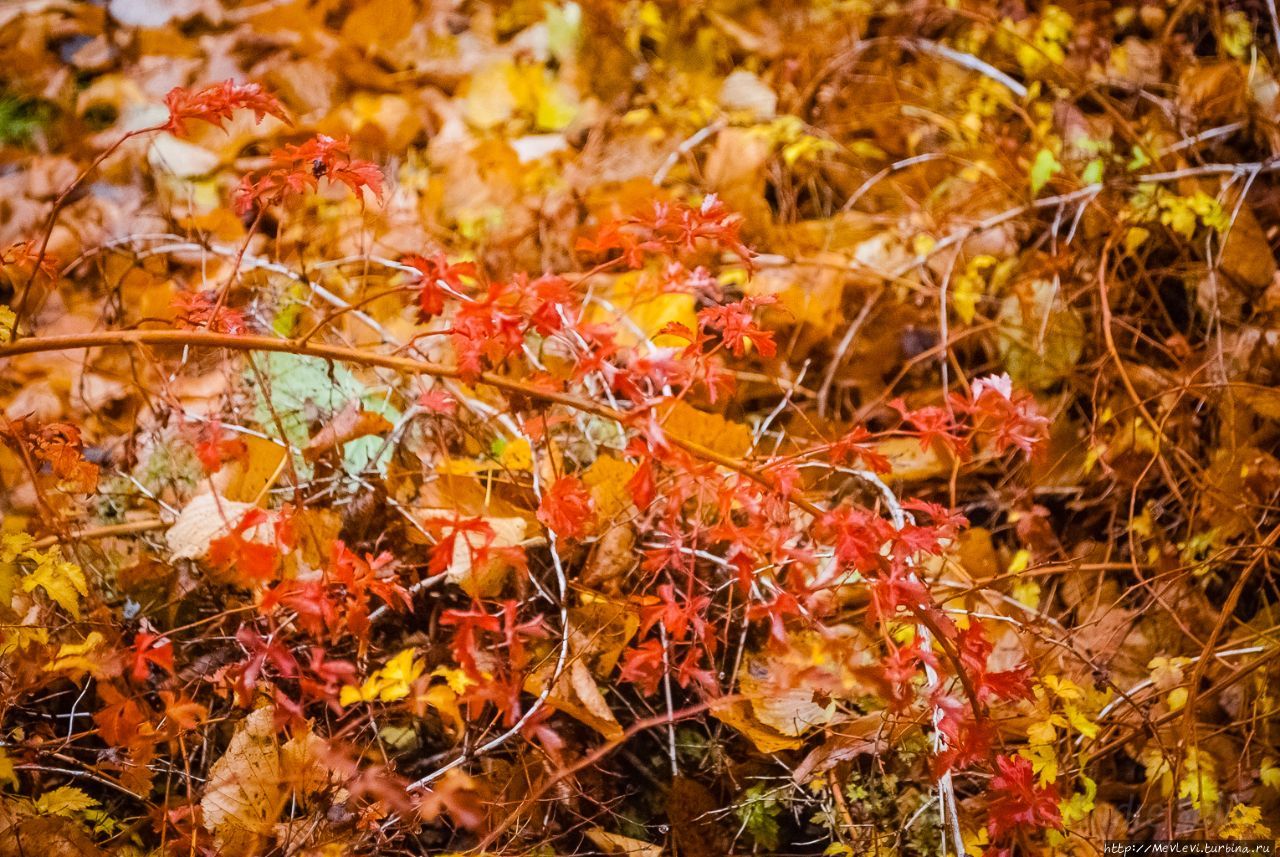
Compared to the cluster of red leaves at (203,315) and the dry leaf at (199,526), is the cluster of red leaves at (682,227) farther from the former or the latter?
the dry leaf at (199,526)

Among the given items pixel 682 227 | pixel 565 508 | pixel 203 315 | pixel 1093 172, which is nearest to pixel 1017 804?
pixel 565 508

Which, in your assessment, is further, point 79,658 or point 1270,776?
point 1270,776

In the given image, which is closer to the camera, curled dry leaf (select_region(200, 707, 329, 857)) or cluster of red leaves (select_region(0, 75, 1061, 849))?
cluster of red leaves (select_region(0, 75, 1061, 849))

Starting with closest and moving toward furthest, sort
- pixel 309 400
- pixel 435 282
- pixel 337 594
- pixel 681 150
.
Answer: pixel 435 282
pixel 337 594
pixel 309 400
pixel 681 150

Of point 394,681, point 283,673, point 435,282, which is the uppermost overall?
point 435,282

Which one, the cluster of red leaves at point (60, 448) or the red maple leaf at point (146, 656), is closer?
the red maple leaf at point (146, 656)

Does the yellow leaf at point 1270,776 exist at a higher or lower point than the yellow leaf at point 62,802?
lower

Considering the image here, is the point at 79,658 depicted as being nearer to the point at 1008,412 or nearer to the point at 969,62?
the point at 1008,412

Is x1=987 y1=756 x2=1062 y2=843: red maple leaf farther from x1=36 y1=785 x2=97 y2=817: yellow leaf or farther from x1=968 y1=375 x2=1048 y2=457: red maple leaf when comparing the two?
x1=36 y1=785 x2=97 y2=817: yellow leaf

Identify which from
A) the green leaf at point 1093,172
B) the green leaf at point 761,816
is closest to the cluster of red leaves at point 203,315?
the green leaf at point 761,816

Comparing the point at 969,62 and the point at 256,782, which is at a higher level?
the point at 969,62

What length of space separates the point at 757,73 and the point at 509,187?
0.83 meters

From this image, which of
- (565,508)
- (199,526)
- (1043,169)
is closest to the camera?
(565,508)

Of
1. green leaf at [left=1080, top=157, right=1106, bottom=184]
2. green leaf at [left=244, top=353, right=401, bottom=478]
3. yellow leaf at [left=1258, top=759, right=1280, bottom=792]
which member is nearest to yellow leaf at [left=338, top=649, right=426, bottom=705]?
green leaf at [left=244, top=353, right=401, bottom=478]
